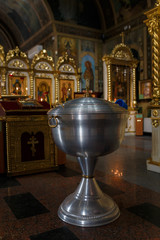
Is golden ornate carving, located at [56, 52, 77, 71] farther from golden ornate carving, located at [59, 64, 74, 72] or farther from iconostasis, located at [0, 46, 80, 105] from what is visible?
golden ornate carving, located at [59, 64, 74, 72]

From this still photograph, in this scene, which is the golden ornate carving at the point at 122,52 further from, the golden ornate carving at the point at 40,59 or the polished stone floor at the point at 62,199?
the polished stone floor at the point at 62,199

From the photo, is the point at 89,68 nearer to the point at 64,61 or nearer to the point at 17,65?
the point at 64,61

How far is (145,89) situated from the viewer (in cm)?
1126

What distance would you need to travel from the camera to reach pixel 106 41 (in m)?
14.6

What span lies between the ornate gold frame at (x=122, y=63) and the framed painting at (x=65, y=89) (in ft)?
5.38

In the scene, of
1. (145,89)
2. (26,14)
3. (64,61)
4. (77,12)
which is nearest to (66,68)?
(64,61)

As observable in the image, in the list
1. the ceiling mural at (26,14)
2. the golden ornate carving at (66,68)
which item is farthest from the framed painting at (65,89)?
the ceiling mural at (26,14)

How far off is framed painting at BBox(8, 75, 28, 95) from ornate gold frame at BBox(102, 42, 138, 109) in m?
3.62

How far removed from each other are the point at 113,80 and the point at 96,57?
4.34 metres

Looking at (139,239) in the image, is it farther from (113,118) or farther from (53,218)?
(113,118)

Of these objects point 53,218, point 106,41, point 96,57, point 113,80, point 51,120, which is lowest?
point 53,218

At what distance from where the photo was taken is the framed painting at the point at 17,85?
908 centimetres

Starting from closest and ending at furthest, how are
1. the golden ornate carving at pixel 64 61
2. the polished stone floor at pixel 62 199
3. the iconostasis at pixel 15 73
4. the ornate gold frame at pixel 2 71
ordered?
the polished stone floor at pixel 62 199
the ornate gold frame at pixel 2 71
the iconostasis at pixel 15 73
the golden ornate carving at pixel 64 61

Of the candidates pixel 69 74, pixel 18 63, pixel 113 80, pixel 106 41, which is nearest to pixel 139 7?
pixel 106 41
